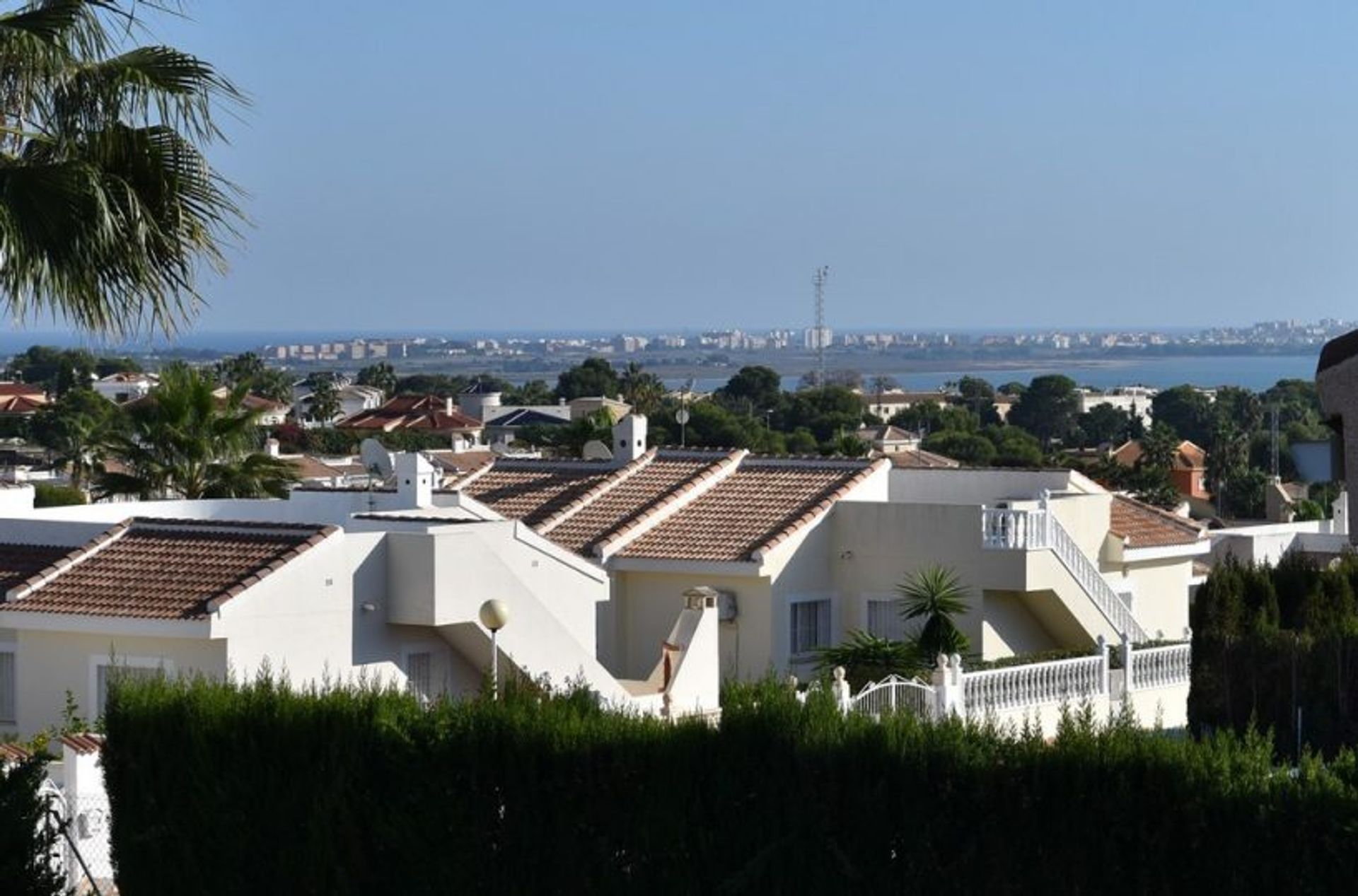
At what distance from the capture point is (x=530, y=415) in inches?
6437

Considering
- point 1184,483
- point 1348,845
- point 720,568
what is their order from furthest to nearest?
point 1184,483, point 720,568, point 1348,845

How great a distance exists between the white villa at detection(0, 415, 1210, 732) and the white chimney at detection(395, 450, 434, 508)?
35mm

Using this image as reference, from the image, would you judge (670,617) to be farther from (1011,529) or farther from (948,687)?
(948,687)

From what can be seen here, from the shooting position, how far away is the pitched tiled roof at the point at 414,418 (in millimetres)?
144750

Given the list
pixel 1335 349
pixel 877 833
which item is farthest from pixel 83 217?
pixel 1335 349

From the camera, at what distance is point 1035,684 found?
91.1 ft

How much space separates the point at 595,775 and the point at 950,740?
6.52 feet

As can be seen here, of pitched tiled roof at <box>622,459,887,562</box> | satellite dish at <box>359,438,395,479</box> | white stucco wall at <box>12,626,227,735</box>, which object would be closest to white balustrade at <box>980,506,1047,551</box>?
pitched tiled roof at <box>622,459,887,562</box>

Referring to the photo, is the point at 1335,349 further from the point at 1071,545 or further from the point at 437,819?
the point at 1071,545

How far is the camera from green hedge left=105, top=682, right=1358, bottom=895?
11.6 m

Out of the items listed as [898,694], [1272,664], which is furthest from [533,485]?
[1272,664]

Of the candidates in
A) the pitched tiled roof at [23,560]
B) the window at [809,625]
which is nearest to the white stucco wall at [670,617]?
the window at [809,625]

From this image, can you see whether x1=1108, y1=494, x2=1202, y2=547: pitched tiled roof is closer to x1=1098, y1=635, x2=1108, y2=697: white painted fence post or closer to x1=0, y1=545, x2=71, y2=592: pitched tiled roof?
x1=1098, y1=635, x2=1108, y2=697: white painted fence post

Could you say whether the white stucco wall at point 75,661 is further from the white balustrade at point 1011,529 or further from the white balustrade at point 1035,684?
the white balustrade at point 1011,529
